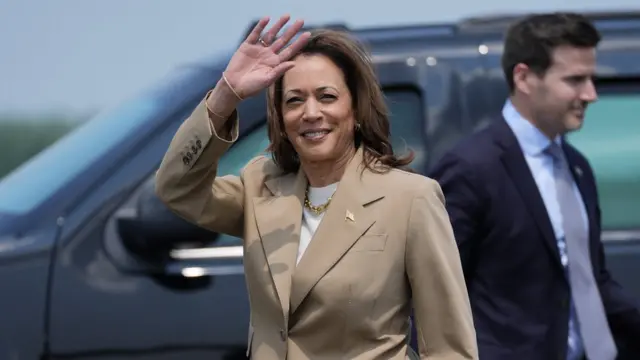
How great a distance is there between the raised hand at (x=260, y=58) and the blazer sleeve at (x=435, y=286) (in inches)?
14.3

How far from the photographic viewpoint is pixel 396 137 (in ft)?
13.5

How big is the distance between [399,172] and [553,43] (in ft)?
3.40

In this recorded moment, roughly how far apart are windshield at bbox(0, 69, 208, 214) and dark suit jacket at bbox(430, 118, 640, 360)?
3.31 feet

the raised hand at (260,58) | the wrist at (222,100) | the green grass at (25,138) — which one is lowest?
the green grass at (25,138)

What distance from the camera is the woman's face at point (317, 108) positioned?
9.31ft

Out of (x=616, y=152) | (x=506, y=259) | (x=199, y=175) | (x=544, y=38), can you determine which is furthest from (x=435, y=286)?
(x=616, y=152)

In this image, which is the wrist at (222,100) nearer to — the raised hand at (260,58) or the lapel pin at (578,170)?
the raised hand at (260,58)

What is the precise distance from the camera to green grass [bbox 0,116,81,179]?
14242 millimetres

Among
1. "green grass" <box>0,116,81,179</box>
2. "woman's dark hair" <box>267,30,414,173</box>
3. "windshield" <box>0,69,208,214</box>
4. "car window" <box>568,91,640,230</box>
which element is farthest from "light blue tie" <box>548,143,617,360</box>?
"green grass" <box>0,116,81,179</box>

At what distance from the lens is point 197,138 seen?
112 inches

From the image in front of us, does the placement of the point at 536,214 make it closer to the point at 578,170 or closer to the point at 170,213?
the point at 578,170

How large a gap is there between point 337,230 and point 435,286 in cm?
21

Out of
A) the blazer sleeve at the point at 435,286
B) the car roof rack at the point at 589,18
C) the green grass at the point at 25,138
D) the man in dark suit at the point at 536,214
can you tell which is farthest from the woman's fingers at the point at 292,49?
the green grass at the point at 25,138

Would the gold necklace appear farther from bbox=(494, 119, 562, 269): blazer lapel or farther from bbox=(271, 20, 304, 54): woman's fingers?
bbox=(494, 119, 562, 269): blazer lapel
